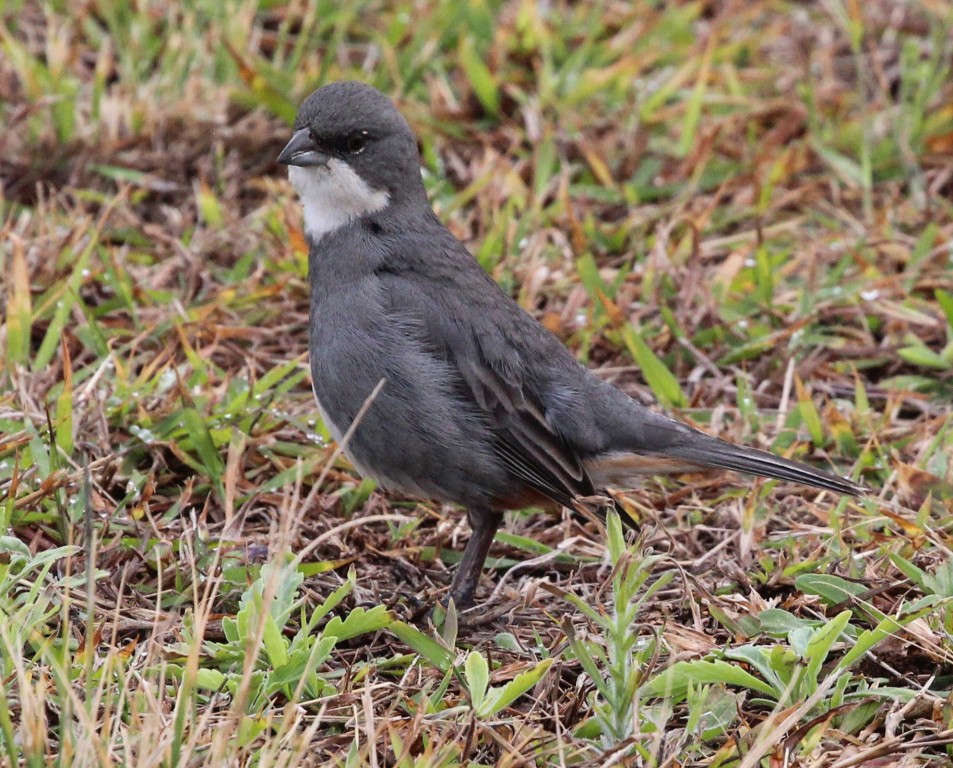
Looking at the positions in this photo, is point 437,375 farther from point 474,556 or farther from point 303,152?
point 303,152

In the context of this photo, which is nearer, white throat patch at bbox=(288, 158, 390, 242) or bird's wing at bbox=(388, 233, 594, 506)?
bird's wing at bbox=(388, 233, 594, 506)

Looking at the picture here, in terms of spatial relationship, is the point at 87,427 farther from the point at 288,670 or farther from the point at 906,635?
the point at 906,635

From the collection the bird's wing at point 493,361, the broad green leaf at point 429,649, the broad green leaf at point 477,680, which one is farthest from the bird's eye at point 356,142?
the broad green leaf at point 477,680

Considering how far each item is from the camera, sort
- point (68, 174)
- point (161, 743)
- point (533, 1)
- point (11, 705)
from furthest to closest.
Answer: point (533, 1) < point (68, 174) < point (11, 705) < point (161, 743)

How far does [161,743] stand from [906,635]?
2.30 metres

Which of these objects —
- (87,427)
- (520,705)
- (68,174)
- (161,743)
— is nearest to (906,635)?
(520,705)

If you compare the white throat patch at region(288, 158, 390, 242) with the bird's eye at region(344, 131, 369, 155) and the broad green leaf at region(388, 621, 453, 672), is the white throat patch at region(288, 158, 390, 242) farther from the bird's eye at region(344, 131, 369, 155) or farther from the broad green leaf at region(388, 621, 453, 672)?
the broad green leaf at region(388, 621, 453, 672)

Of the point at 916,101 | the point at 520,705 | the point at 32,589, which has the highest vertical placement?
the point at 916,101

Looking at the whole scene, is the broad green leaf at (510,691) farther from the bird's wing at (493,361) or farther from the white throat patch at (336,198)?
the white throat patch at (336,198)

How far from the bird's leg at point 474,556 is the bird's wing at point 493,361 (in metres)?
0.21

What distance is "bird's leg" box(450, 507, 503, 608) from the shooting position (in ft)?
15.6

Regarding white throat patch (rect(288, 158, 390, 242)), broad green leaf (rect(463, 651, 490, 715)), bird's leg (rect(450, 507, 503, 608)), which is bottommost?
bird's leg (rect(450, 507, 503, 608))

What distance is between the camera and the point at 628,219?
6832 millimetres

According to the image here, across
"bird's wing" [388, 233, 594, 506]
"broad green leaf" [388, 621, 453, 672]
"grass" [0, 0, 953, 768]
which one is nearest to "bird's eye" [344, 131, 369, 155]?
"bird's wing" [388, 233, 594, 506]
